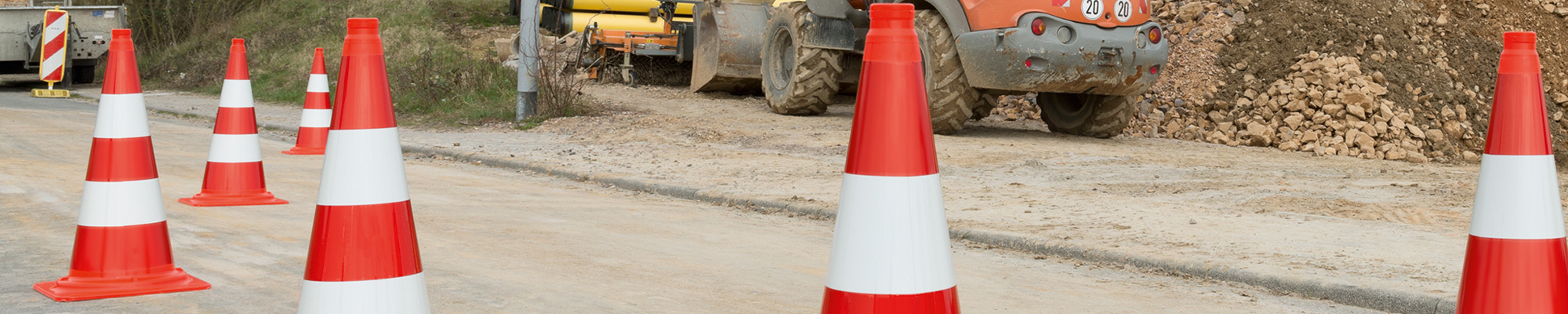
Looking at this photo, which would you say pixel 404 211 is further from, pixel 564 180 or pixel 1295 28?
pixel 1295 28

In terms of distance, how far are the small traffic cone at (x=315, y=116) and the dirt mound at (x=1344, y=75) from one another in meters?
6.90

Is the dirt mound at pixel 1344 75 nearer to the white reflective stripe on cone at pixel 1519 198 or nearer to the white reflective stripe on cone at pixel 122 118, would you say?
the white reflective stripe on cone at pixel 1519 198

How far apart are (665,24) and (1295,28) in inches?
281

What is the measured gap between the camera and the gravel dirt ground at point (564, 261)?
13.1ft

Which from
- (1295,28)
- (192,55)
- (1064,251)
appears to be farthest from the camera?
(192,55)

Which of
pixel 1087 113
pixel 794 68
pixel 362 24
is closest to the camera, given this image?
pixel 362 24

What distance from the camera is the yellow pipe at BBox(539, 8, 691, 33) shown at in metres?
18.1

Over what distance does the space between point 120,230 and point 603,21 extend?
47.8 feet

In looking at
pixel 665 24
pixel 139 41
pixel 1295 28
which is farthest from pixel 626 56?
pixel 139 41

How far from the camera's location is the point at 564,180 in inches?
314

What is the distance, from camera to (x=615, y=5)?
61.0 ft

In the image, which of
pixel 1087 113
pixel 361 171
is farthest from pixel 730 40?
pixel 361 171

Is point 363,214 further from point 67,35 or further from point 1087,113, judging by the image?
point 67,35

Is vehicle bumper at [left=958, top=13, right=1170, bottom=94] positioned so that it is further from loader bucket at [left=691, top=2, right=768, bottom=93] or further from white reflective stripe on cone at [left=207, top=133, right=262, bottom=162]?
white reflective stripe on cone at [left=207, top=133, right=262, bottom=162]
